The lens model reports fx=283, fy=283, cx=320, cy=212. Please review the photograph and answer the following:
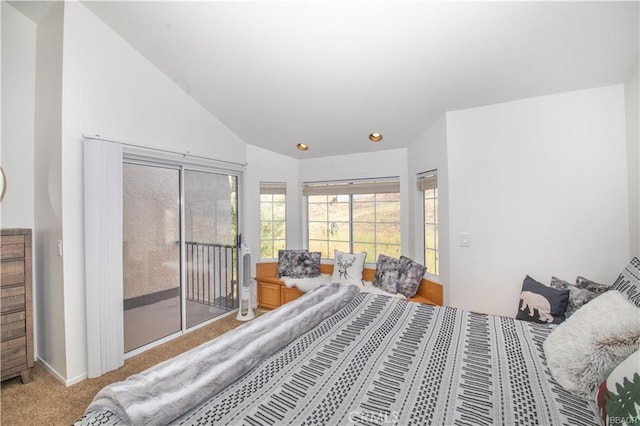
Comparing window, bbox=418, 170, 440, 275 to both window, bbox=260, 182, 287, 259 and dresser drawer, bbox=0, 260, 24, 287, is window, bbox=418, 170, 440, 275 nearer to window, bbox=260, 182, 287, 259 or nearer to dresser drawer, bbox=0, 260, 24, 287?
window, bbox=260, 182, 287, 259

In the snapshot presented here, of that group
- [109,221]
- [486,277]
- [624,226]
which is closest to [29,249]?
[109,221]

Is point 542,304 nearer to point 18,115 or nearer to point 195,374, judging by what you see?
point 195,374

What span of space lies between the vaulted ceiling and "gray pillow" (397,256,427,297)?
1517mm

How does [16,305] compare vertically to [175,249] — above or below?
below

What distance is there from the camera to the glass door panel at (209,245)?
3236 mm

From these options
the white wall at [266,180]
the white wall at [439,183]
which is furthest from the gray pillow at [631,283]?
the white wall at [266,180]

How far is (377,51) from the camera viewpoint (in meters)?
2.12

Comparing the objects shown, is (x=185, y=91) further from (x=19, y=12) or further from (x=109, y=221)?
(x=109, y=221)

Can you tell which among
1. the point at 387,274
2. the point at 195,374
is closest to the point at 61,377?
the point at 195,374

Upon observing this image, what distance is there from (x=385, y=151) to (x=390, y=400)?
10.2ft

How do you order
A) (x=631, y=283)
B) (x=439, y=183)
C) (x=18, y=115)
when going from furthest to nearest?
1. (x=439, y=183)
2. (x=18, y=115)
3. (x=631, y=283)

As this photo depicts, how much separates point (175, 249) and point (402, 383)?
107 inches

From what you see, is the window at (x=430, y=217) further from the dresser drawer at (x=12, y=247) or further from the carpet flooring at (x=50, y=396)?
the dresser drawer at (x=12, y=247)

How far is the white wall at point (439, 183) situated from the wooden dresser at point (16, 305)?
11.7 ft
